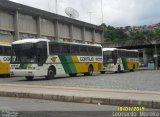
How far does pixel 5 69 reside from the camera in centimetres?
3481

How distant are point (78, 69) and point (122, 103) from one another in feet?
67.9

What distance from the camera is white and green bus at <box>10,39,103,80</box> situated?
28.1 meters

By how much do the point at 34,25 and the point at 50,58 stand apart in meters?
23.6

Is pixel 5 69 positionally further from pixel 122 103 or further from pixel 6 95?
pixel 122 103

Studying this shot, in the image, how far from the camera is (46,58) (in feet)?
95.8

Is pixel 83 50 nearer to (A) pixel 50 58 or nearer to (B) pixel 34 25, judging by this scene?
(A) pixel 50 58

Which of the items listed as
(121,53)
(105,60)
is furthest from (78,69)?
(121,53)

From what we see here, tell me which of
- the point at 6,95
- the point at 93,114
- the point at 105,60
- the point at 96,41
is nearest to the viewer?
the point at 93,114

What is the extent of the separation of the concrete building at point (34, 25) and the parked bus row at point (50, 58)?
12.4m

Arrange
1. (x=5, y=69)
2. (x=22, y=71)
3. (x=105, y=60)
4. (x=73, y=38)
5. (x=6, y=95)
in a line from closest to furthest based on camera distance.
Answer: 1. (x=6, y=95)
2. (x=22, y=71)
3. (x=5, y=69)
4. (x=105, y=60)
5. (x=73, y=38)

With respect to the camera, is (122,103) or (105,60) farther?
→ (105,60)

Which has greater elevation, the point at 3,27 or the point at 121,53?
the point at 3,27

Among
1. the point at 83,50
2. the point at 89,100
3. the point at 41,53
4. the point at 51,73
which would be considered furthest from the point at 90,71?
the point at 89,100

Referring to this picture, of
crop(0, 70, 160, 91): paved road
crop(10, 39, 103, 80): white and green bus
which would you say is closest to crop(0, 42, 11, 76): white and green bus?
crop(10, 39, 103, 80): white and green bus
